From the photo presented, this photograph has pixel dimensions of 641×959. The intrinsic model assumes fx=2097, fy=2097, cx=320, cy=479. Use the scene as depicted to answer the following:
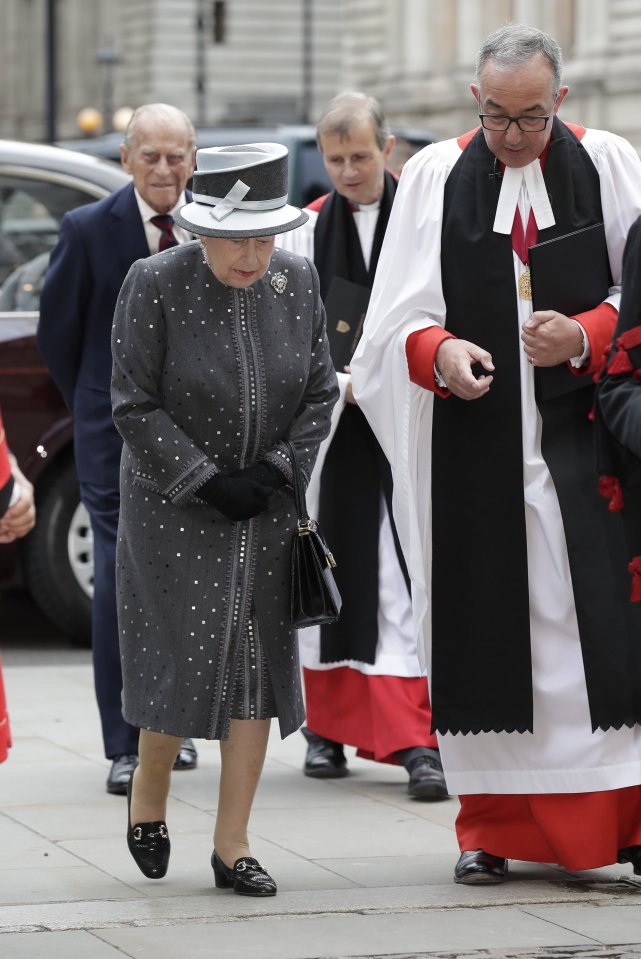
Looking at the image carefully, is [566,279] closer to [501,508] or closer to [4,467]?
[501,508]

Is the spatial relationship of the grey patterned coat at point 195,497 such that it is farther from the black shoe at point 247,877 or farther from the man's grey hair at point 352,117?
the man's grey hair at point 352,117

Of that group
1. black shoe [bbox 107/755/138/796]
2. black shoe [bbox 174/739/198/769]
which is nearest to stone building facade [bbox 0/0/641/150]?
black shoe [bbox 174/739/198/769]

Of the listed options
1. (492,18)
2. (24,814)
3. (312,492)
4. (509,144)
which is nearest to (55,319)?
(312,492)

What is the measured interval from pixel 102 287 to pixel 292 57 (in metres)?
56.1

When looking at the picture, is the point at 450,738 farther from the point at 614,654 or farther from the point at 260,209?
the point at 260,209

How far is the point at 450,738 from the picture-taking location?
16.5ft

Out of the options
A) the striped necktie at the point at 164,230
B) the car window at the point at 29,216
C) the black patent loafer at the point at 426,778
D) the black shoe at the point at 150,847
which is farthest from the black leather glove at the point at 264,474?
the car window at the point at 29,216

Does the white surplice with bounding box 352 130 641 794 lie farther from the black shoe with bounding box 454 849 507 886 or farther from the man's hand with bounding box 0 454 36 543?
the man's hand with bounding box 0 454 36 543

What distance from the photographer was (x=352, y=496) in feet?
21.1

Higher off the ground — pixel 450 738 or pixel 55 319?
pixel 55 319

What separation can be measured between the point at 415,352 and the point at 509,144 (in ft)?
1.75

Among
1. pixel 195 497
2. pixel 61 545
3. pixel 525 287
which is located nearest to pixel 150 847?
pixel 195 497

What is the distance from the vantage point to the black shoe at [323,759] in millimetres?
6426

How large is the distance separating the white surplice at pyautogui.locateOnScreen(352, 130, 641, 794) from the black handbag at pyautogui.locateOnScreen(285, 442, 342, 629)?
374 millimetres
